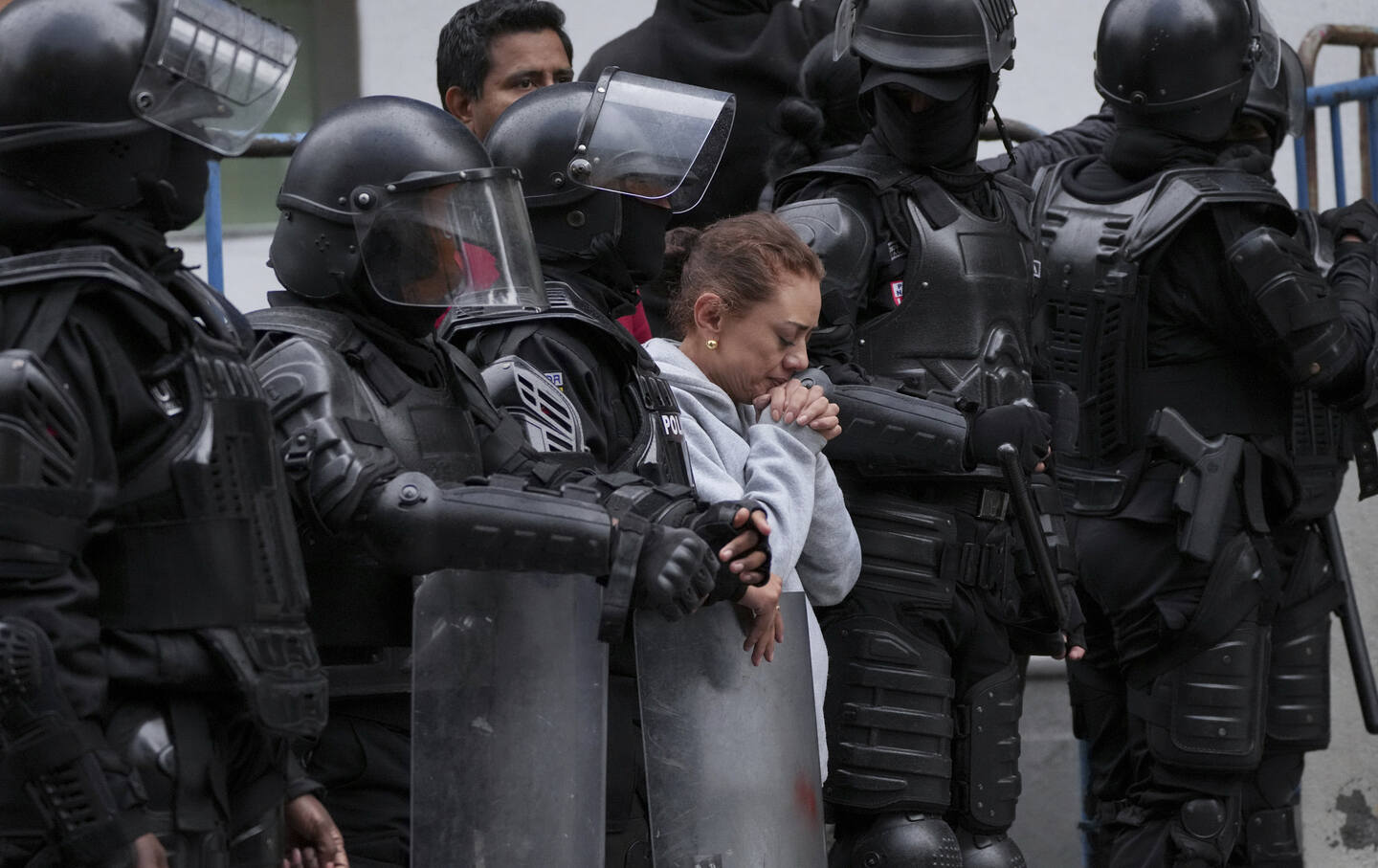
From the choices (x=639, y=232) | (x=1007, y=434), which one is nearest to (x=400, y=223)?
(x=639, y=232)

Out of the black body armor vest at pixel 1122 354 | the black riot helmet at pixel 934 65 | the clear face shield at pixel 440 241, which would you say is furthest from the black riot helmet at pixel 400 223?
the black body armor vest at pixel 1122 354

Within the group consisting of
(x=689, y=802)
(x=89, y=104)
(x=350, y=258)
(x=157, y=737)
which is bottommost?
(x=689, y=802)

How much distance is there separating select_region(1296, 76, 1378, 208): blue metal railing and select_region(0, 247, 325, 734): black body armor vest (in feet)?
15.3

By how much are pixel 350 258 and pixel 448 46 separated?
1988 mm

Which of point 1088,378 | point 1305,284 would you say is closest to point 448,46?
point 1088,378

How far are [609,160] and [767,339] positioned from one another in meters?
0.41

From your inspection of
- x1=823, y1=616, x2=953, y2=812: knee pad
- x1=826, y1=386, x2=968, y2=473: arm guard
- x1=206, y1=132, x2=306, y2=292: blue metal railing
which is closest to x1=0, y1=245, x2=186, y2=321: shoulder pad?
x1=826, y1=386, x2=968, y2=473: arm guard

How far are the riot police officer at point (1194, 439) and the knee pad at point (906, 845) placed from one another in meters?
1.04

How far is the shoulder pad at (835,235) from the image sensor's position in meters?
4.34

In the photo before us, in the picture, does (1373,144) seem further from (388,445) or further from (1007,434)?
(388,445)

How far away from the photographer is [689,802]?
3184mm

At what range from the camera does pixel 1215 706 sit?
200 inches

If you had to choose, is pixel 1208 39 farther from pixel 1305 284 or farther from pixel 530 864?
pixel 530 864

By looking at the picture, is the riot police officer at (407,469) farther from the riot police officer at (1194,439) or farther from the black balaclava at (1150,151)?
the black balaclava at (1150,151)
